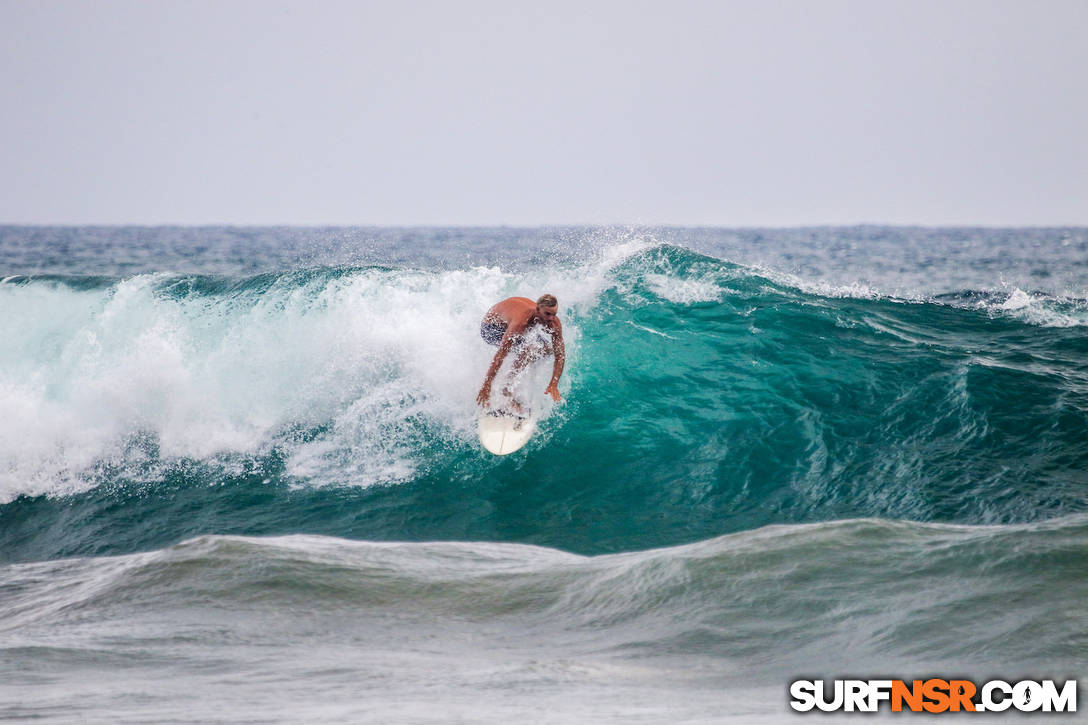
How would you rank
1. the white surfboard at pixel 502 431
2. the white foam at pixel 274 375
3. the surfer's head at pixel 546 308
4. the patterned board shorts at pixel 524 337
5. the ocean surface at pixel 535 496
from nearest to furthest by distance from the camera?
the ocean surface at pixel 535 496, the surfer's head at pixel 546 308, the patterned board shorts at pixel 524 337, the white surfboard at pixel 502 431, the white foam at pixel 274 375

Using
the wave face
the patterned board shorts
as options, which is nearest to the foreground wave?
the wave face

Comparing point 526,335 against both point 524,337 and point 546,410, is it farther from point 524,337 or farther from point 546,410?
point 546,410

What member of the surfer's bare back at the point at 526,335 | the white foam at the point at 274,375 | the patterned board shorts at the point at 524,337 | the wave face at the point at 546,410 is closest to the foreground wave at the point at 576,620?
the wave face at the point at 546,410

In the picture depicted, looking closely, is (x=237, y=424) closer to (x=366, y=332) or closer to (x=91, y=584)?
(x=366, y=332)

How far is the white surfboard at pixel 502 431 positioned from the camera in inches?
383

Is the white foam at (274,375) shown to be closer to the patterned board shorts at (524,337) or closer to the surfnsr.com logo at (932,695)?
the patterned board shorts at (524,337)

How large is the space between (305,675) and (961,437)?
751 centimetres

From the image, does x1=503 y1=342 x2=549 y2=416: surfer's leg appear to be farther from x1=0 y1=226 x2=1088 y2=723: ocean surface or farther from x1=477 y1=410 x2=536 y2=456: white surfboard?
x1=0 y1=226 x2=1088 y2=723: ocean surface

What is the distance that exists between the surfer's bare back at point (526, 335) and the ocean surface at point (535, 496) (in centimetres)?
56

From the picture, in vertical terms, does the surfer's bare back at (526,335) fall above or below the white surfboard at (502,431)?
above

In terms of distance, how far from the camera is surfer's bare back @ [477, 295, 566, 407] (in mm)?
9359

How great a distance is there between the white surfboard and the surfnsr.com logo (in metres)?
5.80

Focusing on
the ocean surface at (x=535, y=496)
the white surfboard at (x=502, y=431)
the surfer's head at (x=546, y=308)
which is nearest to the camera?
the ocean surface at (x=535, y=496)

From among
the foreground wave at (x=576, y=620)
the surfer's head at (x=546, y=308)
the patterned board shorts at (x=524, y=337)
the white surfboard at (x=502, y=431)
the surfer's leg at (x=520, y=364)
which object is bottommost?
the foreground wave at (x=576, y=620)
